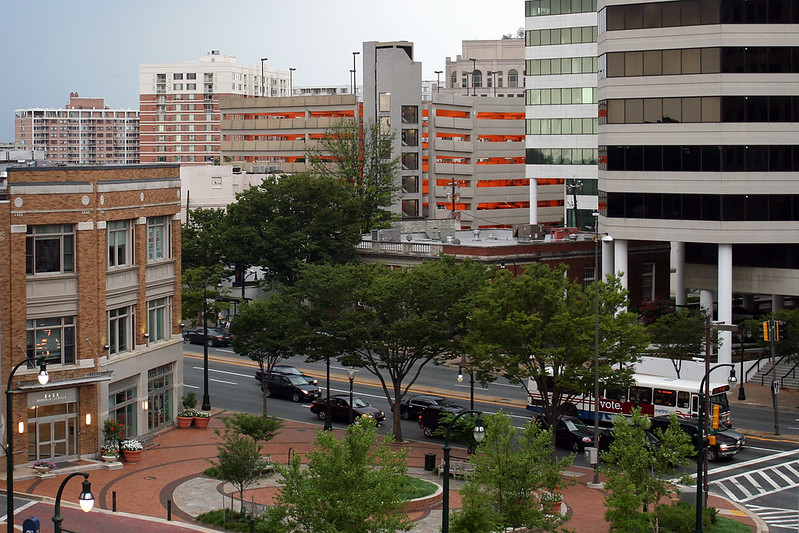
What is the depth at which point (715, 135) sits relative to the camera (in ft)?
233

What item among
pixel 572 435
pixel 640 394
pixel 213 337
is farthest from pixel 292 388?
pixel 640 394

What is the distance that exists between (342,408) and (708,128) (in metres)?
29.5

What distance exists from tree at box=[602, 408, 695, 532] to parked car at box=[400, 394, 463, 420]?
18.3 meters

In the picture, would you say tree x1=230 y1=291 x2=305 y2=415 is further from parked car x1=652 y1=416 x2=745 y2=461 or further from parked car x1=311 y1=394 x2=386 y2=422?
parked car x1=652 y1=416 x2=745 y2=461

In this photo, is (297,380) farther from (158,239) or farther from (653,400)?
(653,400)

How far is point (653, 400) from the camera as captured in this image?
56.8 meters

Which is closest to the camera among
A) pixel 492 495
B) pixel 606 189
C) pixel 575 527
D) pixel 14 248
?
pixel 492 495

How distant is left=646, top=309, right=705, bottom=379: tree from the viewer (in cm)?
6569

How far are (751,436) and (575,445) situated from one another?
31.7ft

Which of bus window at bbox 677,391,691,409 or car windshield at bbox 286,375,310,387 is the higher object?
bus window at bbox 677,391,691,409

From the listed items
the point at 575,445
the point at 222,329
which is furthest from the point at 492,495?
the point at 222,329

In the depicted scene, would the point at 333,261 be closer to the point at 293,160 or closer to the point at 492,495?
the point at 492,495

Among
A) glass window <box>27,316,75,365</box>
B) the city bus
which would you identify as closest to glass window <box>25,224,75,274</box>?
glass window <box>27,316,75,365</box>

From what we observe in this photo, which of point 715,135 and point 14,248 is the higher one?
point 715,135
